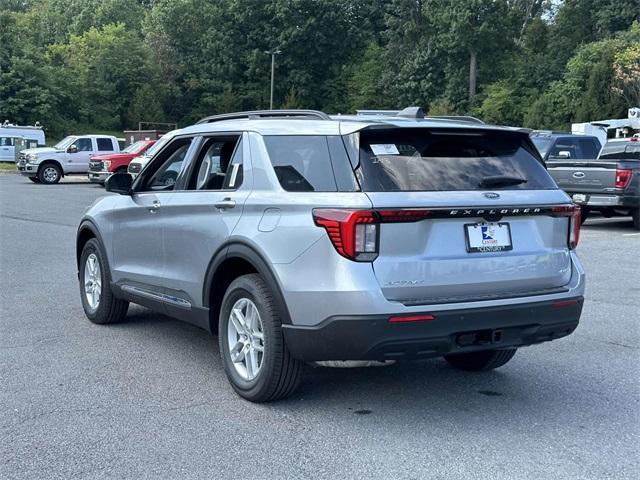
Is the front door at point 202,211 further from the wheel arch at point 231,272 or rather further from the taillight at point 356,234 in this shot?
the taillight at point 356,234

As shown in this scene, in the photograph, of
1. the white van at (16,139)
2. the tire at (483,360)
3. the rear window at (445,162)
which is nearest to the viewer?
the rear window at (445,162)

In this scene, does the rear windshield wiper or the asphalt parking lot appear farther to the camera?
the rear windshield wiper

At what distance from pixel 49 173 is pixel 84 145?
72.6 inches

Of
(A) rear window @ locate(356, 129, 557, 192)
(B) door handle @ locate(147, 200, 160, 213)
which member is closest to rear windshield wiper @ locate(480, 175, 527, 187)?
(A) rear window @ locate(356, 129, 557, 192)

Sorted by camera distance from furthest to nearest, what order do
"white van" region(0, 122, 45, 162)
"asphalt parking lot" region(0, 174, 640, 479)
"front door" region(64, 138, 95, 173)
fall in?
"white van" region(0, 122, 45, 162) < "front door" region(64, 138, 95, 173) < "asphalt parking lot" region(0, 174, 640, 479)

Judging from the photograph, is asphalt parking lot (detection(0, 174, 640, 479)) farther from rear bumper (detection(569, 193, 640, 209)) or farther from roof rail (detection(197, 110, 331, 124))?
rear bumper (detection(569, 193, 640, 209))

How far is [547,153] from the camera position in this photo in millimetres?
18391

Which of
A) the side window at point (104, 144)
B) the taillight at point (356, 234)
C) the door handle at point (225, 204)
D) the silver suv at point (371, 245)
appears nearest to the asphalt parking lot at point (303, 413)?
the silver suv at point (371, 245)

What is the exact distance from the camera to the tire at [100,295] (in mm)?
6809

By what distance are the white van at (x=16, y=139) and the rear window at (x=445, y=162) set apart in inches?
1377

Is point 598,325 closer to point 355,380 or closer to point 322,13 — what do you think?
point 355,380

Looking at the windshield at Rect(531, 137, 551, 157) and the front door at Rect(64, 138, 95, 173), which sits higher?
the windshield at Rect(531, 137, 551, 157)

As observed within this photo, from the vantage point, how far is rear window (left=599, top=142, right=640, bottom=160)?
1778 centimetres

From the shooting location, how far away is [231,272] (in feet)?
16.9
